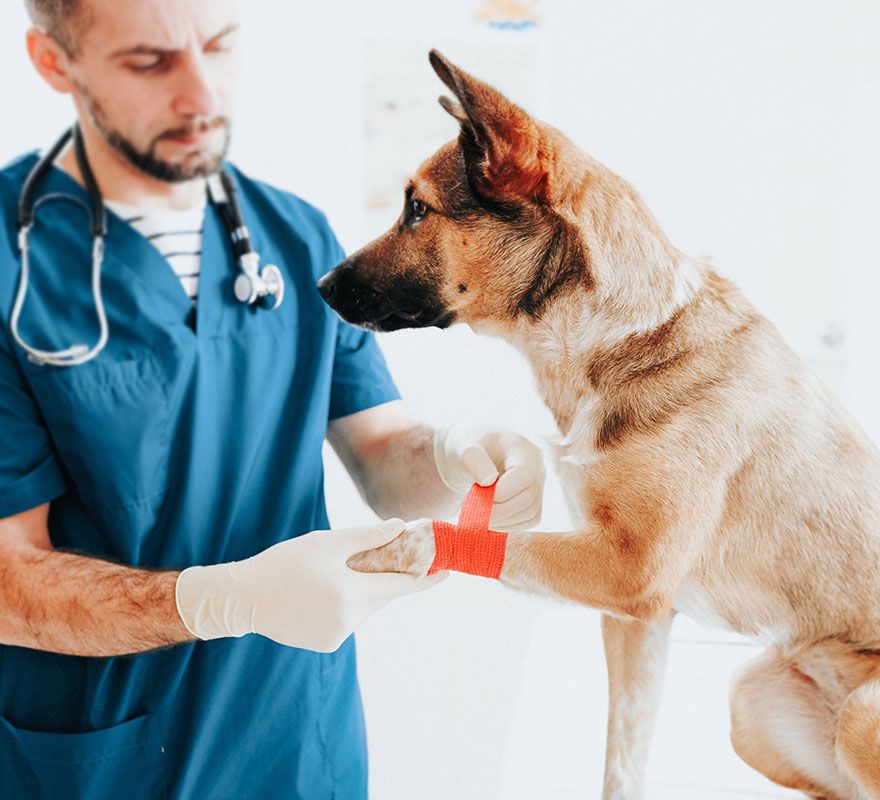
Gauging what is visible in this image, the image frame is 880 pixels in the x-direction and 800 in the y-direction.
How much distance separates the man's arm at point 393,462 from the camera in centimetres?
124

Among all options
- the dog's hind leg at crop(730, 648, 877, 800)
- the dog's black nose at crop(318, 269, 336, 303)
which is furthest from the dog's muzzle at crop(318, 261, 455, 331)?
the dog's hind leg at crop(730, 648, 877, 800)

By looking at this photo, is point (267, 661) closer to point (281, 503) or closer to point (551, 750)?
point (281, 503)

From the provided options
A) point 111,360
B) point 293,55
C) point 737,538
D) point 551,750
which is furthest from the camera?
point 293,55

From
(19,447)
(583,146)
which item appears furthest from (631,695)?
(583,146)

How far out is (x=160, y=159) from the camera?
1.09 m

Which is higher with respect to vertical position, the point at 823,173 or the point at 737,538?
the point at 823,173

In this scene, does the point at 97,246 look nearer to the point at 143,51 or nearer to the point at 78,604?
the point at 143,51

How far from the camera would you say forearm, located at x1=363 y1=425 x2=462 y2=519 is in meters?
1.24

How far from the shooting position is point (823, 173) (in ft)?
5.86

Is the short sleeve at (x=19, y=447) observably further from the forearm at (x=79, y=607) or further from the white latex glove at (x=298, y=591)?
the white latex glove at (x=298, y=591)

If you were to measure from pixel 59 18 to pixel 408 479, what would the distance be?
0.72 meters

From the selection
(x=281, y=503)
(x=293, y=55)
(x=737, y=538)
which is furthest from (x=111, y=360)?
(x=293, y=55)

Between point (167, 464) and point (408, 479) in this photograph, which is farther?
point (408, 479)

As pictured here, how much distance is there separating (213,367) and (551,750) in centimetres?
67
